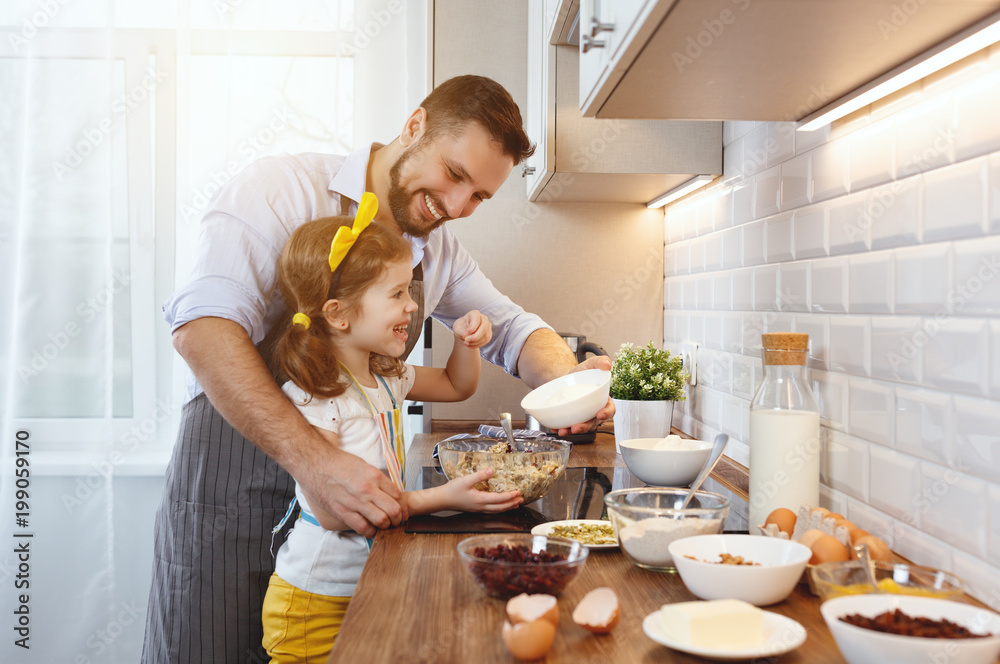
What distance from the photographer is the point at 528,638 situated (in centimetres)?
66

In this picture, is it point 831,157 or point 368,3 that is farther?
point 368,3

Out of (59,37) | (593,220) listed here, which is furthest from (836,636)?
(59,37)

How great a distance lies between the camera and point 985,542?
0.84 meters

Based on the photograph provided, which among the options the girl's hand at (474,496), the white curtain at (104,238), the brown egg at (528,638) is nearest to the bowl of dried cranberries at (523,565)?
the brown egg at (528,638)

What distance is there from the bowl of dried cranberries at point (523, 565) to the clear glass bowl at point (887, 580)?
0.25m

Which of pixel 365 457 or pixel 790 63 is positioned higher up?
pixel 790 63

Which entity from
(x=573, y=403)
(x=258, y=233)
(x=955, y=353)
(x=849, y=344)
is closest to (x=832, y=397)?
(x=849, y=344)

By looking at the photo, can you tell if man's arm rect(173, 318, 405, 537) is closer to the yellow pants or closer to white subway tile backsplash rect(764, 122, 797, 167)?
the yellow pants

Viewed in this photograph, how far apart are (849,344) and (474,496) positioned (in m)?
0.62

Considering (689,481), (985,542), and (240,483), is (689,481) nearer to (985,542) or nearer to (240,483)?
(985,542)

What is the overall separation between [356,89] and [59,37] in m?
0.93

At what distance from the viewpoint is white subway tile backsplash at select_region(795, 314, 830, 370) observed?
1212 millimetres

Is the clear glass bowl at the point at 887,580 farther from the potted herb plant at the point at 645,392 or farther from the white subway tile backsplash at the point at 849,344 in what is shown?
the potted herb plant at the point at 645,392

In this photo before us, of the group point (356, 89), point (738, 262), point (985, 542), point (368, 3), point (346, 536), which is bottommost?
point (346, 536)
